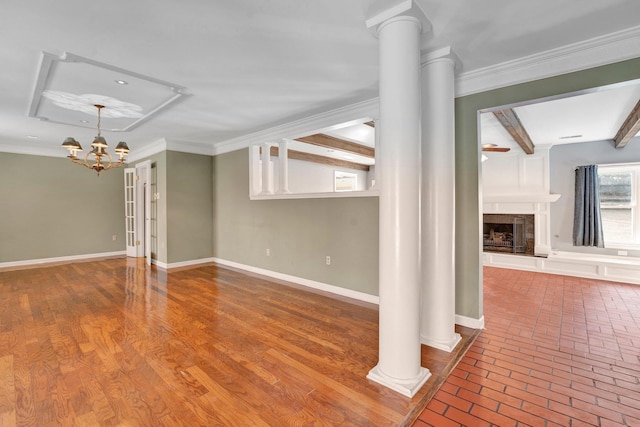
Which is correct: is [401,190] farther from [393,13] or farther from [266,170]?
[266,170]

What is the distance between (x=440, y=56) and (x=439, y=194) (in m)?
1.18

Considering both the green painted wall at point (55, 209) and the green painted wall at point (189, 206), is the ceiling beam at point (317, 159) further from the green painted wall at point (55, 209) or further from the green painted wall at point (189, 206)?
the green painted wall at point (55, 209)

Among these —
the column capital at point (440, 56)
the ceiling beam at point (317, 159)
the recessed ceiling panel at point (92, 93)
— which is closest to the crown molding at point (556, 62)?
the column capital at point (440, 56)

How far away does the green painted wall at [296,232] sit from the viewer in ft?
12.7

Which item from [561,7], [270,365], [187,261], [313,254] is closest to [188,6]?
[561,7]

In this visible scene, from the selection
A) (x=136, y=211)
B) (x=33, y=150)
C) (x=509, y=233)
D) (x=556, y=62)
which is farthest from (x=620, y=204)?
(x=33, y=150)

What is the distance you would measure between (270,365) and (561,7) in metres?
3.26

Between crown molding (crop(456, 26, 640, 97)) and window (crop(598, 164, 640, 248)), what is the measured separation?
4439 millimetres

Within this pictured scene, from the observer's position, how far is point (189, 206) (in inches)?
237

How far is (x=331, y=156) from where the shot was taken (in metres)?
7.66

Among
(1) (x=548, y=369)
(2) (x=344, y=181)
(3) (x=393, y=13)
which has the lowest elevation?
(1) (x=548, y=369)

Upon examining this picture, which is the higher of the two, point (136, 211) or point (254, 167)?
point (254, 167)

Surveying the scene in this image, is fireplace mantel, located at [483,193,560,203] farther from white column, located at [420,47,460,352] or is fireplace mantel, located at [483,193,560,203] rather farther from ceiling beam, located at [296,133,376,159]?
white column, located at [420,47,460,352]

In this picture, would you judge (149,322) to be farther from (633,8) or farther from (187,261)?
(633,8)
